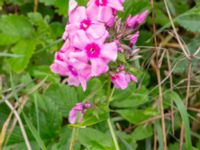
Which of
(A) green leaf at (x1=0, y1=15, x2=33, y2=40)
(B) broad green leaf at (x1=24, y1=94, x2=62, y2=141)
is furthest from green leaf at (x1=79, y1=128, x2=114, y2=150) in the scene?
(A) green leaf at (x1=0, y1=15, x2=33, y2=40)

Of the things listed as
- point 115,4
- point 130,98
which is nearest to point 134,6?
point 130,98

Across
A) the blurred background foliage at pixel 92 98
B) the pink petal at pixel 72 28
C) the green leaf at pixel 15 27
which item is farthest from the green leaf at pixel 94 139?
the green leaf at pixel 15 27

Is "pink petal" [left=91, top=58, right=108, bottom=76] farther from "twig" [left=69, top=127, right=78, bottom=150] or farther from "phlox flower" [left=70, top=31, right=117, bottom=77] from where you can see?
"twig" [left=69, top=127, right=78, bottom=150]

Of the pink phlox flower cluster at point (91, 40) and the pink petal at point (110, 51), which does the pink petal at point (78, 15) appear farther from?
the pink petal at point (110, 51)

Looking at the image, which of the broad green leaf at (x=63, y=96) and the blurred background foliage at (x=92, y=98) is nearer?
the blurred background foliage at (x=92, y=98)

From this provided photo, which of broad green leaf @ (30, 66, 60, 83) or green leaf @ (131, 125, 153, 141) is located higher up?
broad green leaf @ (30, 66, 60, 83)

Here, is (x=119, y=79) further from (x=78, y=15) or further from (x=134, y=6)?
(x=134, y=6)

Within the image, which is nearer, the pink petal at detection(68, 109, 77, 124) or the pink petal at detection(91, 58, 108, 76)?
the pink petal at detection(91, 58, 108, 76)

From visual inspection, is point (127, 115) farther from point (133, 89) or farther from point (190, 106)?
point (190, 106)
